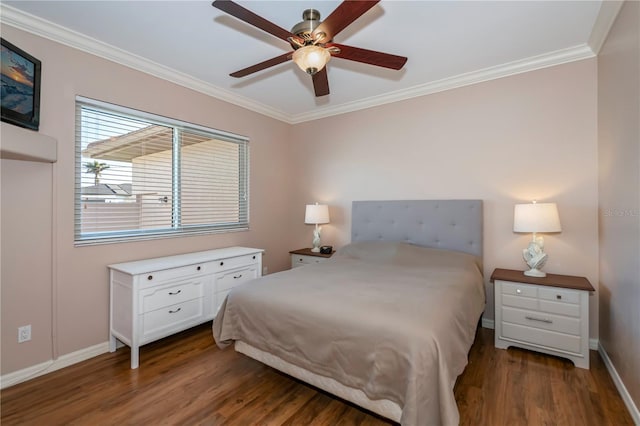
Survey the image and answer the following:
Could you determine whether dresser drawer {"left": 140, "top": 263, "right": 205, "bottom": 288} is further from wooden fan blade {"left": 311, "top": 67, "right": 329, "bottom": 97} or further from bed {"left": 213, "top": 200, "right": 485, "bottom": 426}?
wooden fan blade {"left": 311, "top": 67, "right": 329, "bottom": 97}

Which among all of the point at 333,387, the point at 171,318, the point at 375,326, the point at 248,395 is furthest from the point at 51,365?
the point at 375,326

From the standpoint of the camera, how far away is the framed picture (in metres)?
1.88

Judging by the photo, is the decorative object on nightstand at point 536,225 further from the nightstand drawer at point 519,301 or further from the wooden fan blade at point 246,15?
the wooden fan blade at point 246,15

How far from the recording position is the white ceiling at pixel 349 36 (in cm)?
210

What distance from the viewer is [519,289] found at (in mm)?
2506

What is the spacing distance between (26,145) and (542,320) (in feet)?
13.3

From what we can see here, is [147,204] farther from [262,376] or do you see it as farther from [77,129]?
[262,376]

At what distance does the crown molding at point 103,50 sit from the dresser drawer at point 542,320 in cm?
375

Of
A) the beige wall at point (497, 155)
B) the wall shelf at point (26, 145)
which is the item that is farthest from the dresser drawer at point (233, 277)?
the wall shelf at point (26, 145)

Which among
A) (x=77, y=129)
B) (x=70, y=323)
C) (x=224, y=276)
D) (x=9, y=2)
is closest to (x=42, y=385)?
(x=70, y=323)

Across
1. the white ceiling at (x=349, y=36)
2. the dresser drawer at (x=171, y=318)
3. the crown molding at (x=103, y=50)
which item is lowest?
the dresser drawer at (x=171, y=318)

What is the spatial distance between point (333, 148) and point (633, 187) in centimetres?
306

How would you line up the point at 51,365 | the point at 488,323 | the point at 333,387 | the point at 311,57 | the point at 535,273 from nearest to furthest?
the point at 333,387 < the point at 311,57 < the point at 51,365 < the point at 535,273 < the point at 488,323

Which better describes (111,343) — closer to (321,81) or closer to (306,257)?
(306,257)
